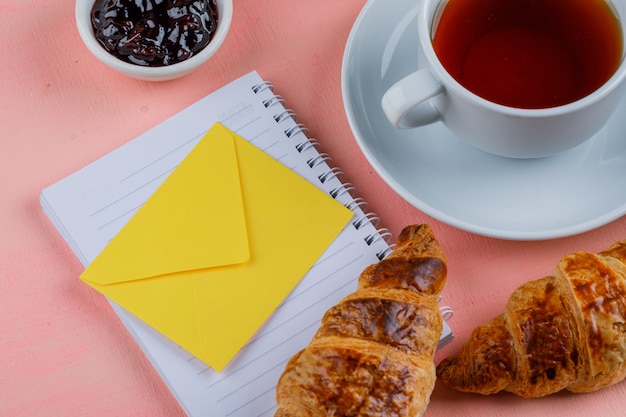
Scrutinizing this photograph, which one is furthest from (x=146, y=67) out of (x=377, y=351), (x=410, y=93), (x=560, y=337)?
(x=560, y=337)

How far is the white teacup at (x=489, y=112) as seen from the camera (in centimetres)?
108

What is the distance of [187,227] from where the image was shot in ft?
4.28

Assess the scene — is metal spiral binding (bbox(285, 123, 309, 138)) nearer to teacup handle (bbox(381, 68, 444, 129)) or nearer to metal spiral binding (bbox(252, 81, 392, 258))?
metal spiral binding (bbox(252, 81, 392, 258))

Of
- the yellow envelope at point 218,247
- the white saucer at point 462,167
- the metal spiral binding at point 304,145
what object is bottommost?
the yellow envelope at point 218,247

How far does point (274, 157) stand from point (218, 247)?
166 mm

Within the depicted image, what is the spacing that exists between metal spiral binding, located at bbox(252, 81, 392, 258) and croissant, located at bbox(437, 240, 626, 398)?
0.22 meters

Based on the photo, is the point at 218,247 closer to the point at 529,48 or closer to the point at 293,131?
the point at 293,131

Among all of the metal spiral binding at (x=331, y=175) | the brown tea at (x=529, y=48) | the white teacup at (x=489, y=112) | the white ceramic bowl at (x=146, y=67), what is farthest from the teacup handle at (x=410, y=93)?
the white ceramic bowl at (x=146, y=67)

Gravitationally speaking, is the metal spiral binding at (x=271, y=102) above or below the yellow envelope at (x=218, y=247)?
above

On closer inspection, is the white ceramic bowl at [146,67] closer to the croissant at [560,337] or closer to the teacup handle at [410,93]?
the teacup handle at [410,93]

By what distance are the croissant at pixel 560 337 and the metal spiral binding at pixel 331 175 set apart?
0.71ft

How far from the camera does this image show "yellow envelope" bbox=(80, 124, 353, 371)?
1.26 metres

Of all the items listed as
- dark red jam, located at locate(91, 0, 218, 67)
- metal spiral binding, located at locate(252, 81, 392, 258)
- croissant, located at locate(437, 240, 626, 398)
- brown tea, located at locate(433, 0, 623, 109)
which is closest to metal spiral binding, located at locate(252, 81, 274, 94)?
metal spiral binding, located at locate(252, 81, 392, 258)

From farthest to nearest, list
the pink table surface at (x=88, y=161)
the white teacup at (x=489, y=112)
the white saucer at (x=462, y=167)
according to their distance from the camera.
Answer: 1. the pink table surface at (x=88, y=161)
2. the white saucer at (x=462, y=167)
3. the white teacup at (x=489, y=112)
